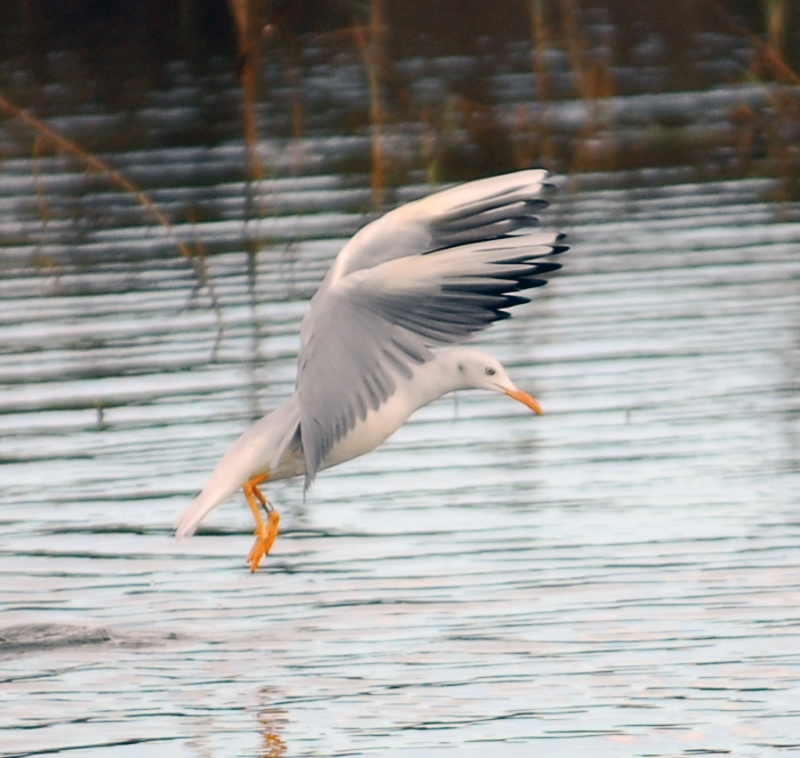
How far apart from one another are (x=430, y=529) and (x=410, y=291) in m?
2.12

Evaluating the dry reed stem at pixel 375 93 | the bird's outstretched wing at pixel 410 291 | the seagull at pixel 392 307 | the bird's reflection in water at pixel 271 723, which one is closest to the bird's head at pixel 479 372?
the seagull at pixel 392 307

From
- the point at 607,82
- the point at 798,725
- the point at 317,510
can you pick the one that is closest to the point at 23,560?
the point at 317,510

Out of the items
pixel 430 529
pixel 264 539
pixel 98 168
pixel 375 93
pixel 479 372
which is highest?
pixel 98 168

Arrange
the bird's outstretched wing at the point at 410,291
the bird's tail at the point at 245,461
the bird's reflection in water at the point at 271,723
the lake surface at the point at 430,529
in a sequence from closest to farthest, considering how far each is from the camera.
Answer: the bird's reflection in water at the point at 271,723
the lake surface at the point at 430,529
the bird's outstretched wing at the point at 410,291
the bird's tail at the point at 245,461

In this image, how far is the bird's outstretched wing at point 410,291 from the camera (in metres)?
7.47

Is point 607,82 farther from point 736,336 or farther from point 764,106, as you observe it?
point 736,336

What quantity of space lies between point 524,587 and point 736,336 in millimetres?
4522

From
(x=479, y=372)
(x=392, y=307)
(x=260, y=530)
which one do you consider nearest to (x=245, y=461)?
(x=260, y=530)

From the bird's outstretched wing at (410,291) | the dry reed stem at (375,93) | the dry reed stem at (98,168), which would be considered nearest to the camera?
the bird's outstretched wing at (410,291)

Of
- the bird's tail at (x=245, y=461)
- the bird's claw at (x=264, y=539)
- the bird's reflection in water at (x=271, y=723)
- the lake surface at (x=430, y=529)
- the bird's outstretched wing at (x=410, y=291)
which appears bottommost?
the lake surface at (x=430, y=529)

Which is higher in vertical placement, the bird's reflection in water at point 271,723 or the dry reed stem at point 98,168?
the dry reed stem at point 98,168

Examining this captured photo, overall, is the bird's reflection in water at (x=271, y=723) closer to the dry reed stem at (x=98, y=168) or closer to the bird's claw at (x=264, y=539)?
the bird's claw at (x=264, y=539)

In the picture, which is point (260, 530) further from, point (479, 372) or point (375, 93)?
point (375, 93)

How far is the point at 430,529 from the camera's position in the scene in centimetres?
945
